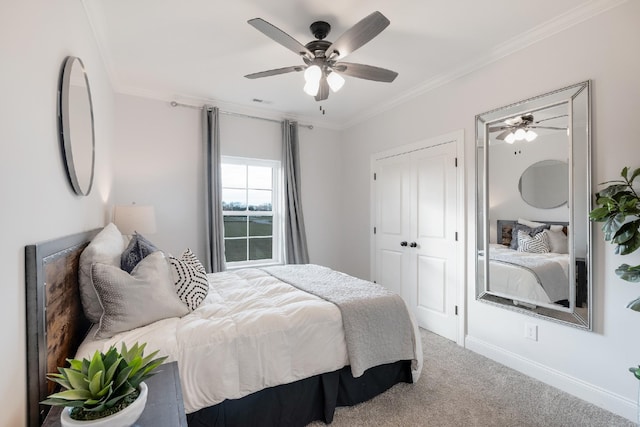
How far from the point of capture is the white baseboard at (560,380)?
6.33 ft

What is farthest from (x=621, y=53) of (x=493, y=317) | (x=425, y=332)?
(x=425, y=332)

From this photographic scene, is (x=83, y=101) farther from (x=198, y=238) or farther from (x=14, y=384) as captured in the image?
(x=198, y=238)

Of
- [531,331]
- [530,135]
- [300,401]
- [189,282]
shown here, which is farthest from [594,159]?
[189,282]

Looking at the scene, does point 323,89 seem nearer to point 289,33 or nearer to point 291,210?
point 289,33

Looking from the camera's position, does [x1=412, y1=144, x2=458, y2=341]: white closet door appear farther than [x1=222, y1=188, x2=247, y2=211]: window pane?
No

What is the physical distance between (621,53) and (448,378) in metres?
2.51

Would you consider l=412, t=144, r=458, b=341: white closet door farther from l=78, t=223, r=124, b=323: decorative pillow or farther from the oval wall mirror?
the oval wall mirror

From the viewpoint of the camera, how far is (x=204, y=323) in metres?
1.66

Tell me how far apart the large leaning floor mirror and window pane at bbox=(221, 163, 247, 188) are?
2.79 meters

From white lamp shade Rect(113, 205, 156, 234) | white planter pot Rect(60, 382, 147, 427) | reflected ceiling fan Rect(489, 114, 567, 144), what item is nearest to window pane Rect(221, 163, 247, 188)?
white lamp shade Rect(113, 205, 156, 234)

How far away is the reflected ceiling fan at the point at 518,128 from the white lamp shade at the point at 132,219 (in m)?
3.25

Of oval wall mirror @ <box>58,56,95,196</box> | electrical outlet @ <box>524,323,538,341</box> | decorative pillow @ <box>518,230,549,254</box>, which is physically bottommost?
electrical outlet @ <box>524,323,538,341</box>

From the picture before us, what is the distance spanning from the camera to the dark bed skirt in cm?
163

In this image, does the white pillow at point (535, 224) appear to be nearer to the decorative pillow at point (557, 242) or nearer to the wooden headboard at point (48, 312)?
the decorative pillow at point (557, 242)
